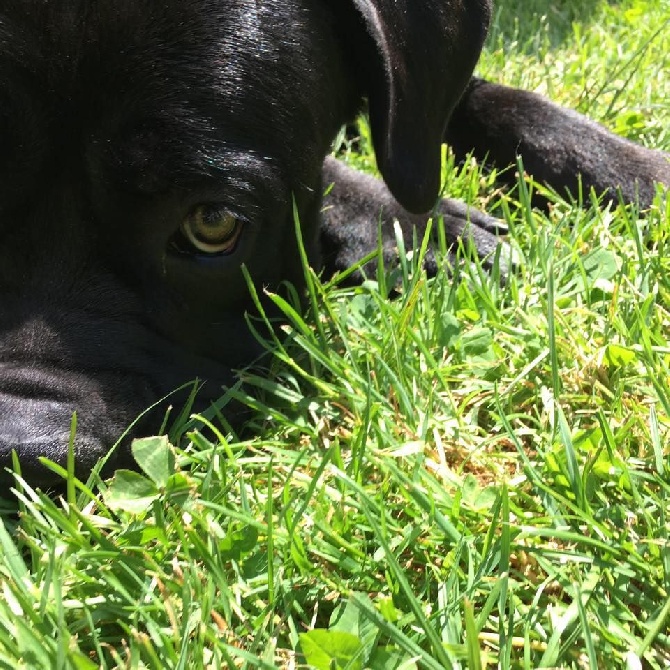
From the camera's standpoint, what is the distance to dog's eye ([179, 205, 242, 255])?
1.57 m

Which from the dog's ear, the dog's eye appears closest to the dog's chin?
the dog's eye

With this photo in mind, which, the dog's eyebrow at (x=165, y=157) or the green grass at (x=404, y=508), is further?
the dog's eyebrow at (x=165, y=157)

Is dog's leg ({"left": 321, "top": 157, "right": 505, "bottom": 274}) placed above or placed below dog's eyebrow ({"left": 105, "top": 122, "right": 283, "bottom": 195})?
below

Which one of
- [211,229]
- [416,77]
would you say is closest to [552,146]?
[416,77]

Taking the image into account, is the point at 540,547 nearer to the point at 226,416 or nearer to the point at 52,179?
the point at 226,416

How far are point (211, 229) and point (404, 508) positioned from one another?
67 centimetres

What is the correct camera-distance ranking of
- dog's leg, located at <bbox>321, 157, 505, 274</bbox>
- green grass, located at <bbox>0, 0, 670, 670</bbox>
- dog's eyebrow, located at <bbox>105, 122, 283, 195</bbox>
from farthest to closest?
dog's leg, located at <bbox>321, 157, 505, 274</bbox>
dog's eyebrow, located at <bbox>105, 122, 283, 195</bbox>
green grass, located at <bbox>0, 0, 670, 670</bbox>

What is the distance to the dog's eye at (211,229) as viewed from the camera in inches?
61.8

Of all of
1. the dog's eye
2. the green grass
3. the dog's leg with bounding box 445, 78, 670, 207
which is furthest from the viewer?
→ the dog's leg with bounding box 445, 78, 670, 207

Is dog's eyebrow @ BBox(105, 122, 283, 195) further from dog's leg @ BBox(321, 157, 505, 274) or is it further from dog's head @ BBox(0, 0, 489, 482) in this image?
dog's leg @ BBox(321, 157, 505, 274)

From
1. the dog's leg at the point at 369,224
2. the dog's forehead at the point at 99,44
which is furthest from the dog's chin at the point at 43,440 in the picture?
the dog's leg at the point at 369,224

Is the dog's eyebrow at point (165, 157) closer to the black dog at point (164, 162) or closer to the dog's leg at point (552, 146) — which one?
the black dog at point (164, 162)

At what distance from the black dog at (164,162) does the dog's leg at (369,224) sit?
0.44 metres

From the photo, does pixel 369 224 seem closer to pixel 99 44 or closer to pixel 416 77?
pixel 416 77
